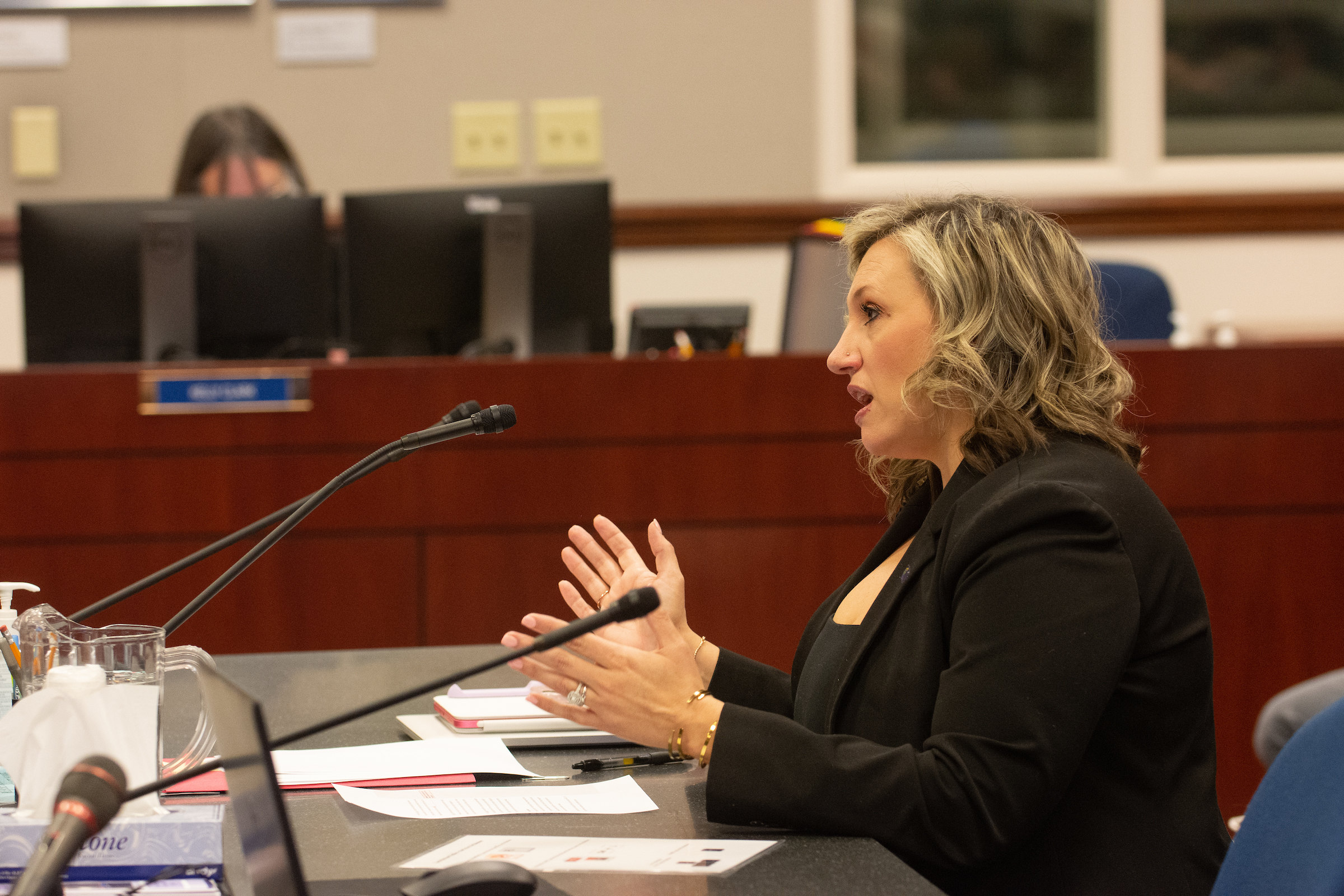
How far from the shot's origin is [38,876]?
646 millimetres

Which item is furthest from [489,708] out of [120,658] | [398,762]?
[120,658]

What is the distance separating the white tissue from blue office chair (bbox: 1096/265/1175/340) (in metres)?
2.50

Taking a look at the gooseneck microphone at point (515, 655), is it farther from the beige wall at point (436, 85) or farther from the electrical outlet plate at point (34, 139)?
the electrical outlet plate at point (34, 139)

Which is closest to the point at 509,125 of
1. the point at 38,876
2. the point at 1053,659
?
the point at 1053,659

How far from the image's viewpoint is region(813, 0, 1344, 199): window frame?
4246 mm

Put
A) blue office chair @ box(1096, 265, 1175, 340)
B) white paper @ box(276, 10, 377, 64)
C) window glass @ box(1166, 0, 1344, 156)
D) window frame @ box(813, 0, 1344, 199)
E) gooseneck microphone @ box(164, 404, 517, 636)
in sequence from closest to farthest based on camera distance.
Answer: gooseneck microphone @ box(164, 404, 517, 636), blue office chair @ box(1096, 265, 1175, 340), white paper @ box(276, 10, 377, 64), window frame @ box(813, 0, 1344, 199), window glass @ box(1166, 0, 1344, 156)

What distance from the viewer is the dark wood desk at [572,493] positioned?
2555 millimetres

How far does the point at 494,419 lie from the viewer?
1.30m

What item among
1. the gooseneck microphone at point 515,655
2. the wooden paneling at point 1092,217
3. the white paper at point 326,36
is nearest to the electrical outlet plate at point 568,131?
the wooden paneling at point 1092,217

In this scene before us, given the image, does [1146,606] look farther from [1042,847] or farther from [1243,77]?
[1243,77]

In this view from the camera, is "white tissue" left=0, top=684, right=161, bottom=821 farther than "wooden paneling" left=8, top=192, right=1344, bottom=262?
No

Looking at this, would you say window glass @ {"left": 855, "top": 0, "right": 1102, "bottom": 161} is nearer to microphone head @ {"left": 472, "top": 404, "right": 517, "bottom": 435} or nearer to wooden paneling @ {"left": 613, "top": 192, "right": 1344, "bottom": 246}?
wooden paneling @ {"left": 613, "top": 192, "right": 1344, "bottom": 246}

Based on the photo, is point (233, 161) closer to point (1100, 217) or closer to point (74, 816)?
point (1100, 217)

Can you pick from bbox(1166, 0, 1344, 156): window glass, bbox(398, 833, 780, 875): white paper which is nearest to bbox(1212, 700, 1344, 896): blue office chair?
bbox(398, 833, 780, 875): white paper
